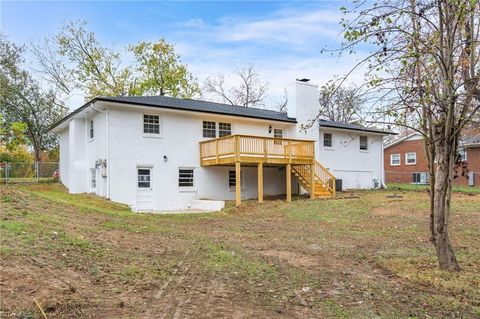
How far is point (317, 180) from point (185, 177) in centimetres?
723

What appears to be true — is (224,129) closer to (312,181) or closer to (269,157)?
(269,157)

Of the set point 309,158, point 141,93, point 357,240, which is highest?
point 141,93

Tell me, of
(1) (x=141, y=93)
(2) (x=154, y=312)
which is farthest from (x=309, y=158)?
(1) (x=141, y=93)

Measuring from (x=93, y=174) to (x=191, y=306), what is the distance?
670 inches

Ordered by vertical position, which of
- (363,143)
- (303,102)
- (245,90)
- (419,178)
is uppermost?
(245,90)

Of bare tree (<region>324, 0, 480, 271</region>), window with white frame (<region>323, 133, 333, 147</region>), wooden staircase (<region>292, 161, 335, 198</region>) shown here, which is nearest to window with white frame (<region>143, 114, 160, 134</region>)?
wooden staircase (<region>292, 161, 335, 198</region>)

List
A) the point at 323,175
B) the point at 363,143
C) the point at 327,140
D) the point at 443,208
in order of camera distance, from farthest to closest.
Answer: the point at 363,143
the point at 327,140
the point at 323,175
the point at 443,208

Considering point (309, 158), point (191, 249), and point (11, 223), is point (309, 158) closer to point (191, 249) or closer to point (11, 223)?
point (191, 249)

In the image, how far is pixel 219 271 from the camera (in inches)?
237

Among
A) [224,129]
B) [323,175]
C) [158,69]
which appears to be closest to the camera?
[224,129]

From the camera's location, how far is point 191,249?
25.5ft

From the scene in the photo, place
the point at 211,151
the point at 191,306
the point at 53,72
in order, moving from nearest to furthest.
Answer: the point at 191,306, the point at 211,151, the point at 53,72

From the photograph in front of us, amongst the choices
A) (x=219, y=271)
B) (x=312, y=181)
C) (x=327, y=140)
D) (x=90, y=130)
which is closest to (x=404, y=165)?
(x=327, y=140)

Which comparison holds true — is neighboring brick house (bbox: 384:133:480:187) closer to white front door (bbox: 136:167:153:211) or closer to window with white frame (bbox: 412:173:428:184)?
window with white frame (bbox: 412:173:428:184)
